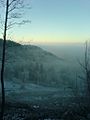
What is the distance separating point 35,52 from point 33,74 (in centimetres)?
2037

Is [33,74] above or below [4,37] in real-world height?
below

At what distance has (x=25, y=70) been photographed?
12444 centimetres

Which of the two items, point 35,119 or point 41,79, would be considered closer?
point 35,119

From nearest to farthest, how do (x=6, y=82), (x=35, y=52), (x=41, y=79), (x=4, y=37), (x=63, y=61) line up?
(x=4, y=37) < (x=6, y=82) < (x=41, y=79) < (x=35, y=52) < (x=63, y=61)

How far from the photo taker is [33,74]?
389 ft

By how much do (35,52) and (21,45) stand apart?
113 metres

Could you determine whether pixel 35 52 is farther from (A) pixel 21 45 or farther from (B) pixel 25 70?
(A) pixel 21 45

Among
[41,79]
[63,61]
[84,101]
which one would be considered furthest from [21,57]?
[84,101]

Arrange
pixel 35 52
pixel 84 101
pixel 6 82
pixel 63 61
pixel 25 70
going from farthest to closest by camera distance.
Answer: pixel 63 61 → pixel 35 52 → pixel 25 70 → pixel 6 82 → pixel 84 101

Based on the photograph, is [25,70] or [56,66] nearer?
[25,70]

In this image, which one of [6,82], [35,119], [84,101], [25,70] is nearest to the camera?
[35,119]

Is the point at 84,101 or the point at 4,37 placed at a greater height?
the point at 4,37

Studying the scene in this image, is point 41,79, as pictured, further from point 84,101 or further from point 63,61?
point 84,101

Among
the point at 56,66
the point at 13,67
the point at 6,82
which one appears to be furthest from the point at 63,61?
the point at 6,82
